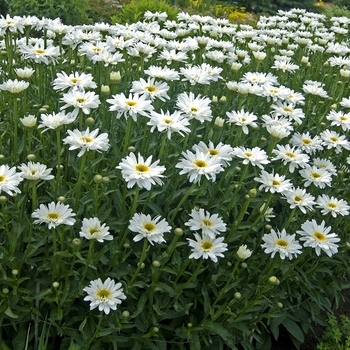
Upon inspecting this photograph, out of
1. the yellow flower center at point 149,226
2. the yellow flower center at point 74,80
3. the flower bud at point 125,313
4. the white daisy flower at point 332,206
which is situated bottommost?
the flower bud at point 125,313

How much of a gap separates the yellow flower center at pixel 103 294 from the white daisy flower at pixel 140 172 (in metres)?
0.46

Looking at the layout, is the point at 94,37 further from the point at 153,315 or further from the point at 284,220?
the point at 153,315

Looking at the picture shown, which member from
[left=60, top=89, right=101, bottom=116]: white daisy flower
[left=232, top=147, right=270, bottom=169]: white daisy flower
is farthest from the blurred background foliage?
[left=232, top=147, right=270, bottom=169]: white daisy flower

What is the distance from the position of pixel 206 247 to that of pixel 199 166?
367 millimetres

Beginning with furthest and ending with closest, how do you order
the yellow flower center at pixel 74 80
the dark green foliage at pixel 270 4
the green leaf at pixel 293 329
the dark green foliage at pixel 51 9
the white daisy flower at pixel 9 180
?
the dark green foliage at pixel 270 4 < the dark green foliage at pixel 51 9 < the green leaf at pixel 293 329 < the yellow flower center at pixel 74 80 < the white daisy flower at pixel 9 180

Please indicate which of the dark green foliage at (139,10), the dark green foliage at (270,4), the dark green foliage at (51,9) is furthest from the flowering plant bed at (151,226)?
the dark green foliage at (270,4)

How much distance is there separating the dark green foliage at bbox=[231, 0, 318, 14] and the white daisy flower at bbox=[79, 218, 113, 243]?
12.0 m

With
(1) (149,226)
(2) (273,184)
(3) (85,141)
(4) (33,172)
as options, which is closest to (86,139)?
(3) (85,141)

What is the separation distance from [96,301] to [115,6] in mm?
9067

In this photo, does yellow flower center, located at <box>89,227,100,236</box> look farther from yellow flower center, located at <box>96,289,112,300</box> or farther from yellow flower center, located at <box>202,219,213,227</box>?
yellow flower center, located at <box>202,219,213,227</box>

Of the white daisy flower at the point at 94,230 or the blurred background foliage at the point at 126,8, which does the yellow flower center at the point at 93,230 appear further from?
the blurred background foliage at the point at 126,8

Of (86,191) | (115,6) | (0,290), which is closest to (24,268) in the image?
(0,290)

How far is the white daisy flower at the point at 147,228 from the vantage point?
2150mm

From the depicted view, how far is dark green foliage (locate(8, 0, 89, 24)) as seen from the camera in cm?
770
